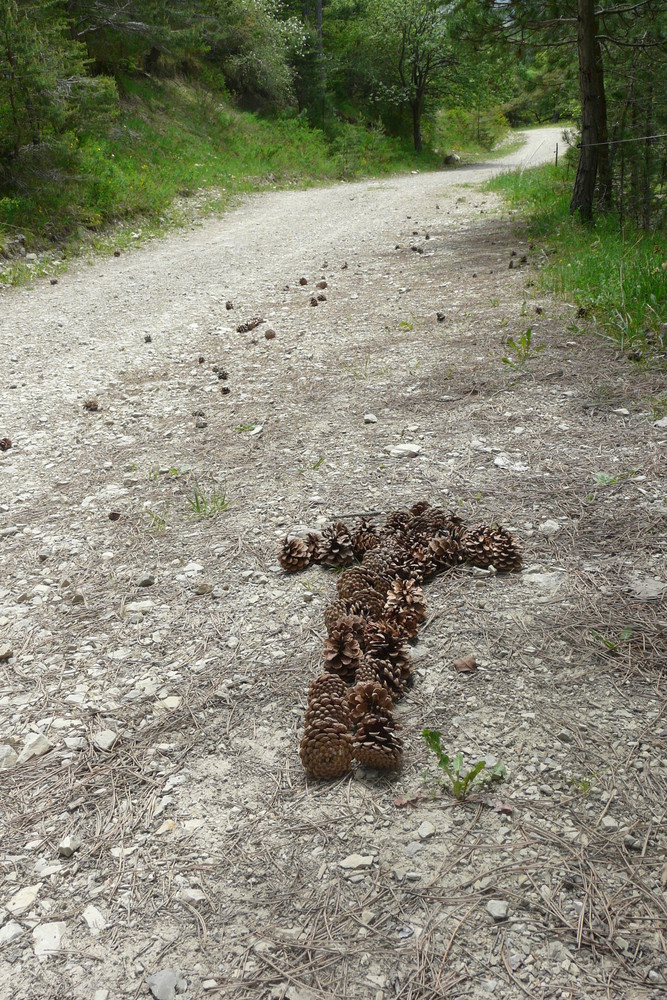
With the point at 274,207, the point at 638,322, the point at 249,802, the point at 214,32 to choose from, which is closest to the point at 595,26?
the point at 638,322

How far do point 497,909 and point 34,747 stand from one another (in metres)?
1.67

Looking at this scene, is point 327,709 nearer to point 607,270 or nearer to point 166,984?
point 166,984

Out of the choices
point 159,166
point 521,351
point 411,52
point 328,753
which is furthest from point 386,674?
point 411,52

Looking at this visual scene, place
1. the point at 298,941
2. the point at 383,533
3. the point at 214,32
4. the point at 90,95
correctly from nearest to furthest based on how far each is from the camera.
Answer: the point at 298,941, the point at 383,533, the point at 90,95, the point at 214,32

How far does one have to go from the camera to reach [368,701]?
7.50 ft

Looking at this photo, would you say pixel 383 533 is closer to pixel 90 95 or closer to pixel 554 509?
pixel 554 509

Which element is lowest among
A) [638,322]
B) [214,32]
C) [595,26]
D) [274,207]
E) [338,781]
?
[338,781]

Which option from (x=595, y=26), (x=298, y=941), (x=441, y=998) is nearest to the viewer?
(x=441, y=998)

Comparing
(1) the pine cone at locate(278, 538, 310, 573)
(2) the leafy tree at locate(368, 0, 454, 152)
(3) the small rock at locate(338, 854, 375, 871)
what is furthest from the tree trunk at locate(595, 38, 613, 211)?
(2) the leafy tree at locate(368, 0, 454, 152)

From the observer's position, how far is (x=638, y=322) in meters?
5.25

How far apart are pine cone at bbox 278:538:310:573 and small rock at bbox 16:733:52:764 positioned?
1.27 m

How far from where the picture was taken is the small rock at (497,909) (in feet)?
5.55

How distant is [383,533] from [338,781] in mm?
1374

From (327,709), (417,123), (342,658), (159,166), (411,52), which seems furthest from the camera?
(417,123)
